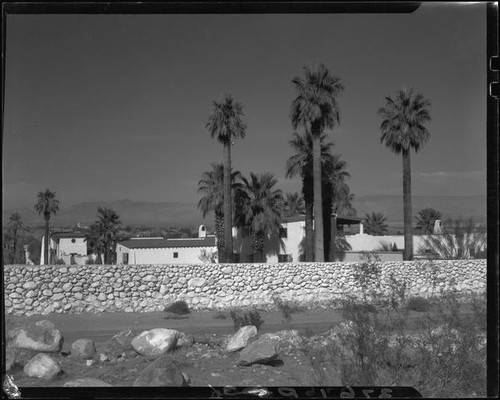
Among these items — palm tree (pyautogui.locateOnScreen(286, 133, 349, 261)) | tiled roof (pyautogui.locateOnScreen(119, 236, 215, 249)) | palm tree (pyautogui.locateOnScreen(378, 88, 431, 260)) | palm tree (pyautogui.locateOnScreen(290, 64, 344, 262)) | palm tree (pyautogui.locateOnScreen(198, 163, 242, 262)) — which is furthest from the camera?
tiled roof (pyautogui.locateOnScreen(119, 236, 215, 249))

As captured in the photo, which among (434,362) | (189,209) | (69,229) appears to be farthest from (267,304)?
(69,229)

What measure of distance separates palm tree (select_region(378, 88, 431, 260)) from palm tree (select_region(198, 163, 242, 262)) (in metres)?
8.20

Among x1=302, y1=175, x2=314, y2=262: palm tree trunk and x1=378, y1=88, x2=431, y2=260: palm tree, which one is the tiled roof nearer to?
x1=302, y1=175, x2=314, y2=262: palm tree trunk

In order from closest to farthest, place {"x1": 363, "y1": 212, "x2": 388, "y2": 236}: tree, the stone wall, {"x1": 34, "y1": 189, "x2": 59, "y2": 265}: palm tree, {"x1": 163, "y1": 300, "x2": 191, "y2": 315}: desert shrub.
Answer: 1. the stone wall
2. {"x1": 163, "y1": 300, "x2": 191, "y2": 315}: desert shrub
3. {"x1": 34, "y1": 189, "x2": 59, "y2": 265}: palm tree
4. {"x1": 363, "y1": 212, "x2": 388, "y2": 236}: tree

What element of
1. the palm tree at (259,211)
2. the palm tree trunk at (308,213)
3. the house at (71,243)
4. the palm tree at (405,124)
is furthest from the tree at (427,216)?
the house at (71,243)

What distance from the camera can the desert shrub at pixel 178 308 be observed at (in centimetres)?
1369

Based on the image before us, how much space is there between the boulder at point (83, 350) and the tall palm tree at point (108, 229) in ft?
84.6

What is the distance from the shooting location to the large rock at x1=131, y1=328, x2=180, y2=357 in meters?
6.28

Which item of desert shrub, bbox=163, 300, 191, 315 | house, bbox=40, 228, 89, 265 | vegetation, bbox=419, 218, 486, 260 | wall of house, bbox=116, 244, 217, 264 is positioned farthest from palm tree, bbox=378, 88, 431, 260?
house, bbox=40, 228, 89, 265

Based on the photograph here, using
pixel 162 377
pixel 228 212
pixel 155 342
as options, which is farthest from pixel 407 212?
pixel 162 377

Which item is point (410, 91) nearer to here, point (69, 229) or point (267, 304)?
point (267, 304)

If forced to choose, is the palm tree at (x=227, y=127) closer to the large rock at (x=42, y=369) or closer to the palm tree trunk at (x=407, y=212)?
the palm tree trunk at (x=407, y=212)

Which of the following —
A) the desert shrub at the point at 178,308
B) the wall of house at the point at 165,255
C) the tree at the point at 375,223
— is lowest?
the desert shrub at the point at 178,308

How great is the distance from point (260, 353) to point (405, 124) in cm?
1673
